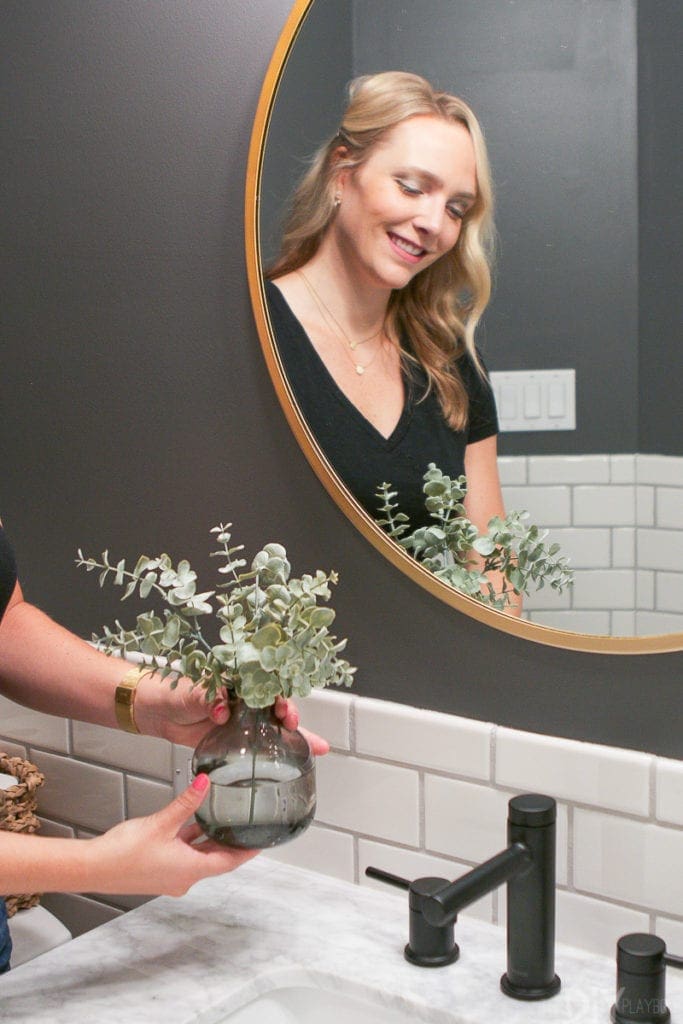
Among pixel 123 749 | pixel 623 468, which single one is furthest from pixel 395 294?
pixel 123 749

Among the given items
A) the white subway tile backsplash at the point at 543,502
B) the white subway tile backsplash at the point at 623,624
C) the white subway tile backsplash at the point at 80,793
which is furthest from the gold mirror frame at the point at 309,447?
the white subway tile backsplash at the point at 80,793

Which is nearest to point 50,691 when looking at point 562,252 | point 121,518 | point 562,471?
point 121,518

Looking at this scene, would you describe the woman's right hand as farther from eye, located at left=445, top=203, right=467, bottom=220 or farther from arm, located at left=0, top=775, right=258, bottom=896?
eye, located at left=445, top=203, right=467, bottom=220

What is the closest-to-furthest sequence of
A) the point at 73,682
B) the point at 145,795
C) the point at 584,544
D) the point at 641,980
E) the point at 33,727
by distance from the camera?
the point at 641,980 → the point at 584,544 → the point at 73,682 → the point at 145,795 → the point at 33,727

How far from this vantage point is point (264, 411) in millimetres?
1339

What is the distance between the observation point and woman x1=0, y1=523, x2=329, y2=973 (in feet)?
3.33

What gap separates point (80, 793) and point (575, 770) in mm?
755

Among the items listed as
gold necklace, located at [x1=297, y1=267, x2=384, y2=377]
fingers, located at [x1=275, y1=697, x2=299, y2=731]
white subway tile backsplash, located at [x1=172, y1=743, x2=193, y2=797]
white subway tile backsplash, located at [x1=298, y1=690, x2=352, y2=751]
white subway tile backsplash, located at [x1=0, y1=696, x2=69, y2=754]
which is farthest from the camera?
white subway tile backsplash, located at [x1=0, y1=696, x2=69, y2=754]

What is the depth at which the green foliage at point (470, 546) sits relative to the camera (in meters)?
1.11

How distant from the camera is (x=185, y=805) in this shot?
3.38 ft

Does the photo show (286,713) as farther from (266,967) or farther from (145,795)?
(145,795)

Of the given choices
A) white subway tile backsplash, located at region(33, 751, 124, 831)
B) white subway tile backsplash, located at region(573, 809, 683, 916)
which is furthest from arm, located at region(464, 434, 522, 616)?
white subway tile backsplash, located at region(33, 751, 124, 831)

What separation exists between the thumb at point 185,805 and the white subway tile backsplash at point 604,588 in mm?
383

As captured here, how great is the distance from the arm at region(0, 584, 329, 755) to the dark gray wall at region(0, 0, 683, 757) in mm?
187
